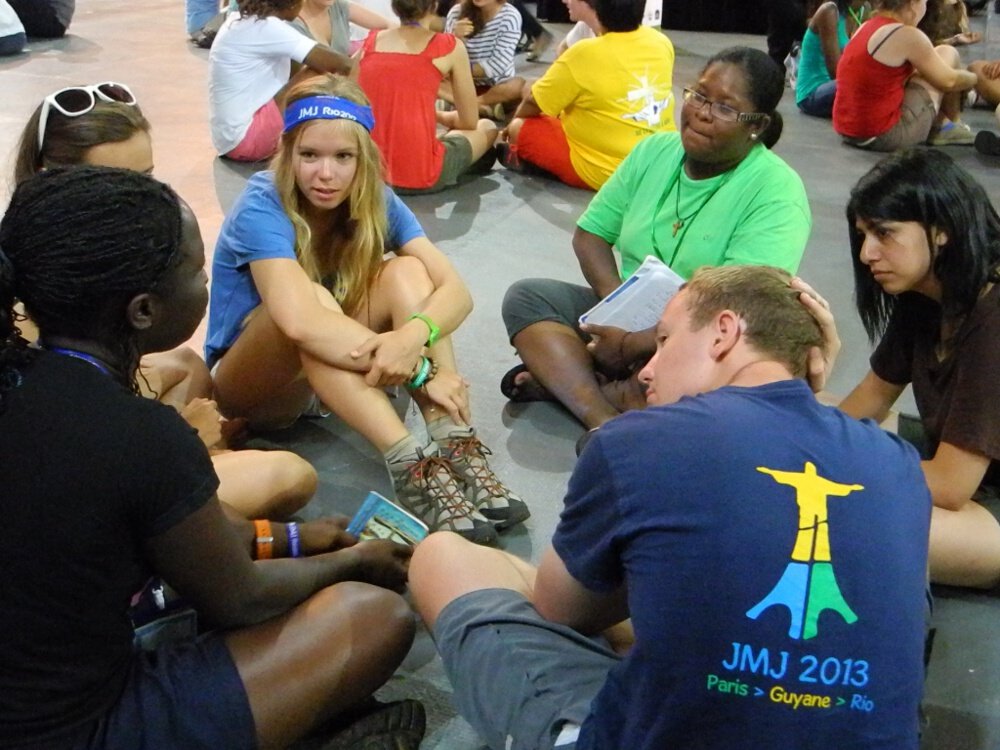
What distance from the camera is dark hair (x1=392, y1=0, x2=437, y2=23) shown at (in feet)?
13.7

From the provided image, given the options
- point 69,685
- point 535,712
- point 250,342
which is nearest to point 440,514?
point 250,342

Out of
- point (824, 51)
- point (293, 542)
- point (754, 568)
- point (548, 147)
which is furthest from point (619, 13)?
point (754, 568)

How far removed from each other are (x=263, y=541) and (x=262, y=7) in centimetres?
333

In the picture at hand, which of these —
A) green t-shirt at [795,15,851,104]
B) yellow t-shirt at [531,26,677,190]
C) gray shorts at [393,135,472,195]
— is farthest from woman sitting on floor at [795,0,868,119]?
gray shorts at [393,135,472,195]

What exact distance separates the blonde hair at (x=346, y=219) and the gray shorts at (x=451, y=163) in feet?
6.48

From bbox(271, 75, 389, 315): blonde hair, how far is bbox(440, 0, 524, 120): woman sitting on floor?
321cm

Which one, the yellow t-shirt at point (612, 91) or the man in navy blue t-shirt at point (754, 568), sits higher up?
the man in navy blue t-shirt at point (754, 568)

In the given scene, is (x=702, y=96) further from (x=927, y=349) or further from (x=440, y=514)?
(x=440, y=514)

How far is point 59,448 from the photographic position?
1213 millimetres

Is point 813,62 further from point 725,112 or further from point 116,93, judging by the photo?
point 116,93

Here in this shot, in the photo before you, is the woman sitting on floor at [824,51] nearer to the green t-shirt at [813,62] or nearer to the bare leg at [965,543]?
the green t-shirt at [813,62]

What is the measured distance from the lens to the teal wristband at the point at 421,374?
2400 millimetres

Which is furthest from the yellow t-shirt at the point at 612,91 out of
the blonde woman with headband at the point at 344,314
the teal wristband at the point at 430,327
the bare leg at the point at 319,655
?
the bare leg at the point at 319,655

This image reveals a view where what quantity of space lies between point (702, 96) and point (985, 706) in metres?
1.50
